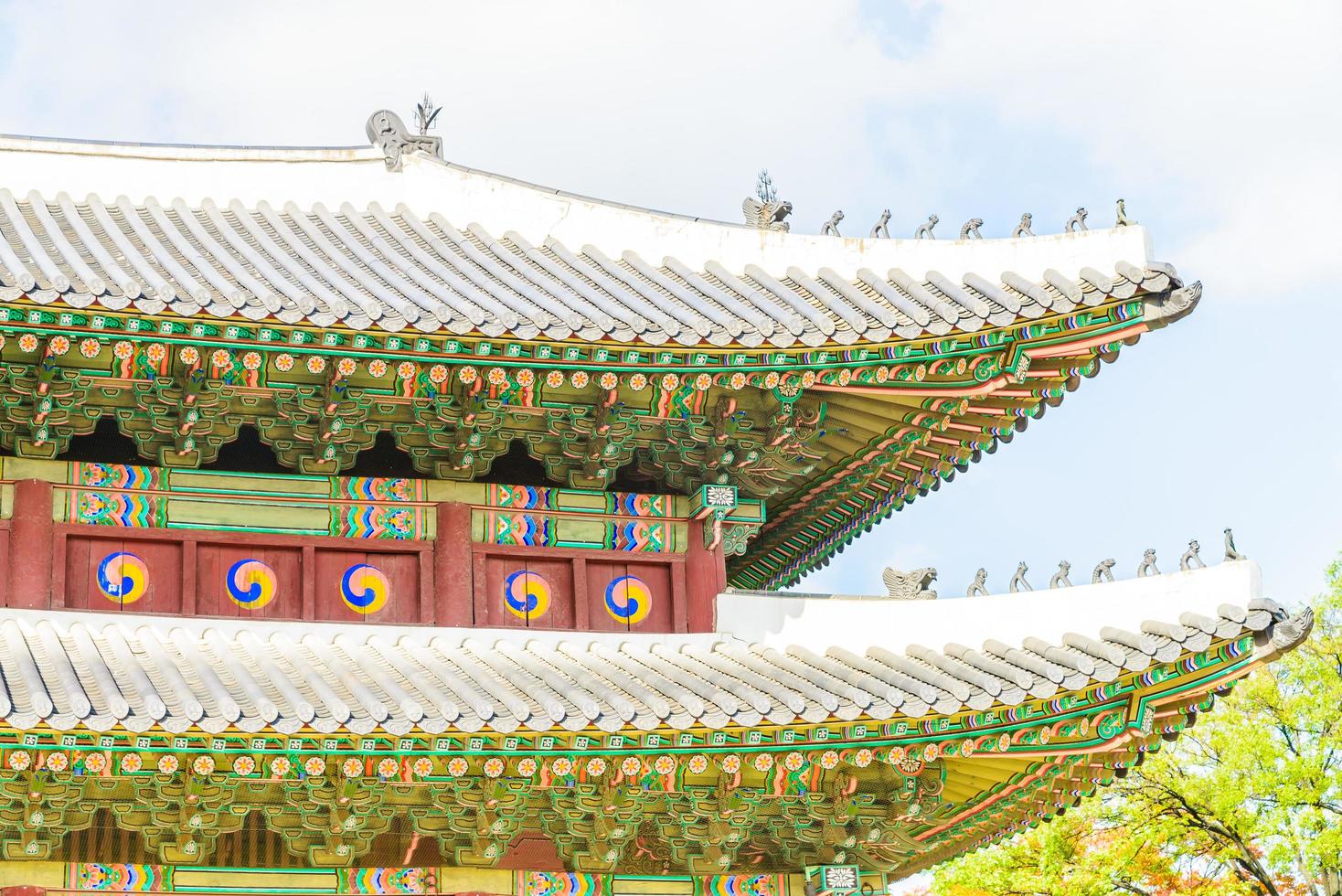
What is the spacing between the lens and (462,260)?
12852mm

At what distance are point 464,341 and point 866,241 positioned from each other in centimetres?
324

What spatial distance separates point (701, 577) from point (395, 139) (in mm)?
4511

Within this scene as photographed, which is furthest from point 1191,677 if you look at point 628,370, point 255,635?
point 255,635

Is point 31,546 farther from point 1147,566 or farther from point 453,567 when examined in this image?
point 1147,566

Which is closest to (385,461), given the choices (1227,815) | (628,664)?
(628,664)

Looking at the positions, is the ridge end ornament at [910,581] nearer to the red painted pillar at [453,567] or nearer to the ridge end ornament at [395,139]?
the red painted pillar at [453,567]

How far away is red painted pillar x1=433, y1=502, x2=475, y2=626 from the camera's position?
11523mm

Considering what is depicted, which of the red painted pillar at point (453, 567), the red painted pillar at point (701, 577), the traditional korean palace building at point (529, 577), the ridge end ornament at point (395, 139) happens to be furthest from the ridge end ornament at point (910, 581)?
the ridge end ornament at point (395, 139)

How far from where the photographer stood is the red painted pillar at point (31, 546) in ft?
35.4

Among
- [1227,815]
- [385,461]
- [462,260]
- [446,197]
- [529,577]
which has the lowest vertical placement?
[1227,815]

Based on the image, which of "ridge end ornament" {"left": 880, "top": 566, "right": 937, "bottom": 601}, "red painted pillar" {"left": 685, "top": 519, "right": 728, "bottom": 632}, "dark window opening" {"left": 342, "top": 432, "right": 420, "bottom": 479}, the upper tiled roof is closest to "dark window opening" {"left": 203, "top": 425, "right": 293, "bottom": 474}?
"dark window opening" {"left": 342, "top": 432, "right": 420, "bottom": 479}

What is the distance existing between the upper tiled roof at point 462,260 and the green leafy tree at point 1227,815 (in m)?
11.9

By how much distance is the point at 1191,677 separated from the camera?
33.9 feet

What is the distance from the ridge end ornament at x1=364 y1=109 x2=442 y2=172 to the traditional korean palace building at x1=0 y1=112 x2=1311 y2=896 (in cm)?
122
